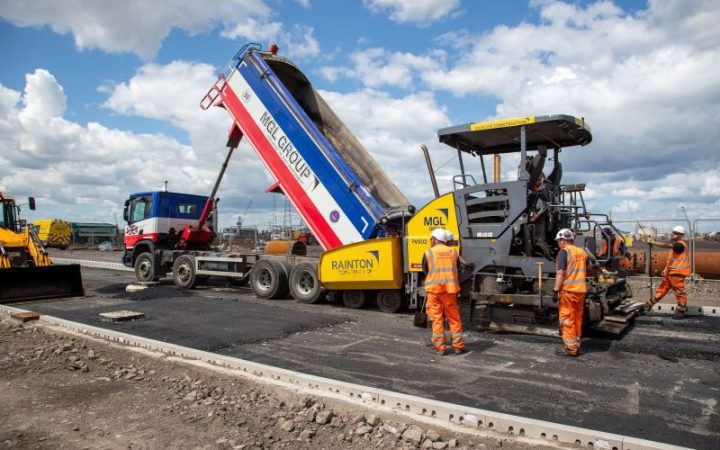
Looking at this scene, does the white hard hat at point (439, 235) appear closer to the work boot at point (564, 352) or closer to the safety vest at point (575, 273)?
the safety vest at point (575, 273)

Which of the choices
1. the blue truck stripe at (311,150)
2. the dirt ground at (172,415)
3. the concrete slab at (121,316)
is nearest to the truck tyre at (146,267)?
the concrete slab at (121,316)

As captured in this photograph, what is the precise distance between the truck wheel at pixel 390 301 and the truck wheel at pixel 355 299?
36 centimetres

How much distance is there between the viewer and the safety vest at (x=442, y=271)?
598 centimetres

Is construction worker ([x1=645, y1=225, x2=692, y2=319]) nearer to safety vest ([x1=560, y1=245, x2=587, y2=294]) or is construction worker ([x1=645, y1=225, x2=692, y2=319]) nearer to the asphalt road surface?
the asphalt road surface

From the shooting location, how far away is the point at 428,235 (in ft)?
25.5

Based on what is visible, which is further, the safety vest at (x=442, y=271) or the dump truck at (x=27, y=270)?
the dump truck at (x=27, y=270)

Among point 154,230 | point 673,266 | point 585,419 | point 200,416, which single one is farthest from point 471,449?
point 154,230

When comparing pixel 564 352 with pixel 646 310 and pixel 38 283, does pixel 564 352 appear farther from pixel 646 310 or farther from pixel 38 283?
pixel 38 283

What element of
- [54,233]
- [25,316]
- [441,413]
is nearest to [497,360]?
[441,413]

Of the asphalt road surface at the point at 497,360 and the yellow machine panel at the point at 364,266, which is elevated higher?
the yellow machine panel at the point at 364,266

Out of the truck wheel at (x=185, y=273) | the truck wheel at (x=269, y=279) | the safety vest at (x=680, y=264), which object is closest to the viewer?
the safety vest at (x=680, y=264)

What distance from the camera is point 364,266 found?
28.2ft

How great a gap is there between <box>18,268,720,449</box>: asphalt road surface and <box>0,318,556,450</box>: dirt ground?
0.80m

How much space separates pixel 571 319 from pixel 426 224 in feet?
8.81
